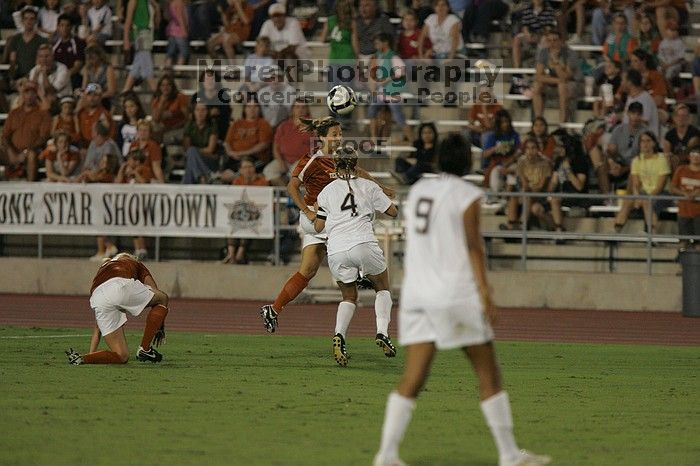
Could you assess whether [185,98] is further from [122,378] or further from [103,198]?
[122,378]

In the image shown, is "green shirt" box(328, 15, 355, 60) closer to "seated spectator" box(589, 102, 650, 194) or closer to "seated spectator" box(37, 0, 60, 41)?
"seated spectator" box(589, 102, 650, 194)

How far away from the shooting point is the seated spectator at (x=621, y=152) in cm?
2211

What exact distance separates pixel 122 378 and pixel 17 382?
2.91ft

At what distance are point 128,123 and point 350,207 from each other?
468 inches

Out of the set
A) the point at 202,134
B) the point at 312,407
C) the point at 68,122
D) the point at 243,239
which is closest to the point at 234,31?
the point at 202,134

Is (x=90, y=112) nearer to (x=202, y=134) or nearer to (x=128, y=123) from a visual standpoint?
(x=128, y=123)

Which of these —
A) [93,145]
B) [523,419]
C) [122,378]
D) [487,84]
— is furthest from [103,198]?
[523,419]

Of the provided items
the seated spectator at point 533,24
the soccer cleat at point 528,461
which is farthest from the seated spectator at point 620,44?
the soccer cleat at point 528,461

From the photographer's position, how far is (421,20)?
25.8 meters

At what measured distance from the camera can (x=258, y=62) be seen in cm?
2534

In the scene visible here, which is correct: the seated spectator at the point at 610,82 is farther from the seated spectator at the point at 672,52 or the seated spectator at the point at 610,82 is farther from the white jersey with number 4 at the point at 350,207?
the white jersey with number 4 at the point at 350,207

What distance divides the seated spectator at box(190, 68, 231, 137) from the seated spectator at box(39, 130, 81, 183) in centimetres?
220

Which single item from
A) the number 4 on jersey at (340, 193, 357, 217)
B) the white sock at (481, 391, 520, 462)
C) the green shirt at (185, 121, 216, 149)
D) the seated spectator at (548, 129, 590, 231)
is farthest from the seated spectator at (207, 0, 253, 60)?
the white sock at (481, 391, 520, 462)

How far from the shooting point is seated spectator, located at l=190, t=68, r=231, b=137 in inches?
959
